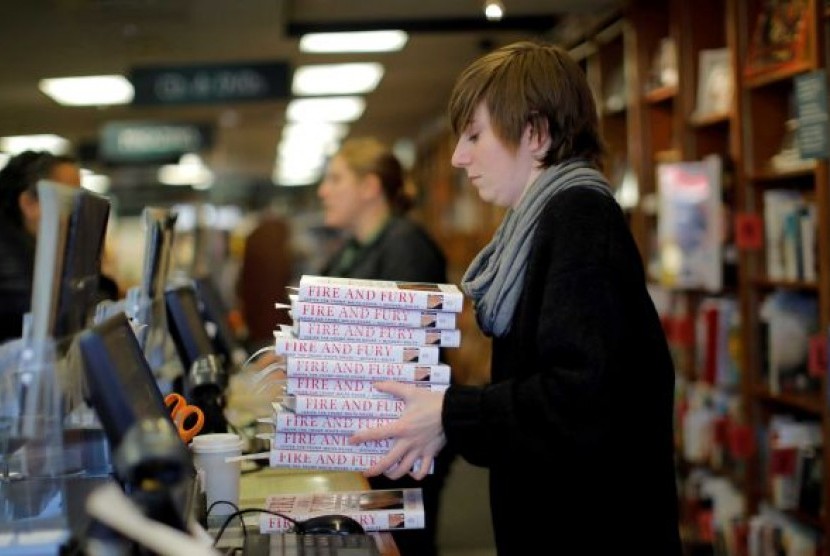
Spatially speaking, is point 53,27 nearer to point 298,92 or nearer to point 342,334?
point 298,92

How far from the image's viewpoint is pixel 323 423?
1.96 m

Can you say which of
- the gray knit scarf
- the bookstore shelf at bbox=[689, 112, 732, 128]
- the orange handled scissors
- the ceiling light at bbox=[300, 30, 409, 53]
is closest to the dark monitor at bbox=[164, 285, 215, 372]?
the orange handled scissors

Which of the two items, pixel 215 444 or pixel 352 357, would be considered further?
pixel 215 444

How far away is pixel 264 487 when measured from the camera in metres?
2.59

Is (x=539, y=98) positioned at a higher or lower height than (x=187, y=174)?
lower

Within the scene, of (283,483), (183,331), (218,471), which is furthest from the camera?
(183,331)

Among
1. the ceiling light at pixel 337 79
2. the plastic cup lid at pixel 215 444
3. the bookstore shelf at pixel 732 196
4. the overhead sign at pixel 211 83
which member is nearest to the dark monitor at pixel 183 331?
the plastic cup lid at pixel 215 444

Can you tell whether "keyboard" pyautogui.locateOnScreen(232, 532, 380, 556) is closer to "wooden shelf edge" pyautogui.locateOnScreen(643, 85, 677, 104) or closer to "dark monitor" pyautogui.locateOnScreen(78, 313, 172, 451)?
"dark monitor" pyautogui.locateOnScreen(78, 313, 172, 451)

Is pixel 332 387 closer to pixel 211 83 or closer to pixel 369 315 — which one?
pixel 369 315

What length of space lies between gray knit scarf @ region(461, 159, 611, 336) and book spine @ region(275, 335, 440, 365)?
115 mm

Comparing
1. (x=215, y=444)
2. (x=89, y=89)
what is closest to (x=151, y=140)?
(x=89, y=89)

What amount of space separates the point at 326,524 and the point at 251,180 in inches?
991

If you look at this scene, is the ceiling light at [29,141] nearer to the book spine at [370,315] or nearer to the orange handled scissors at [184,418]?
the orange handled scissors at [184,418]

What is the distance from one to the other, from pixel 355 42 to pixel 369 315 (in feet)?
18.6
